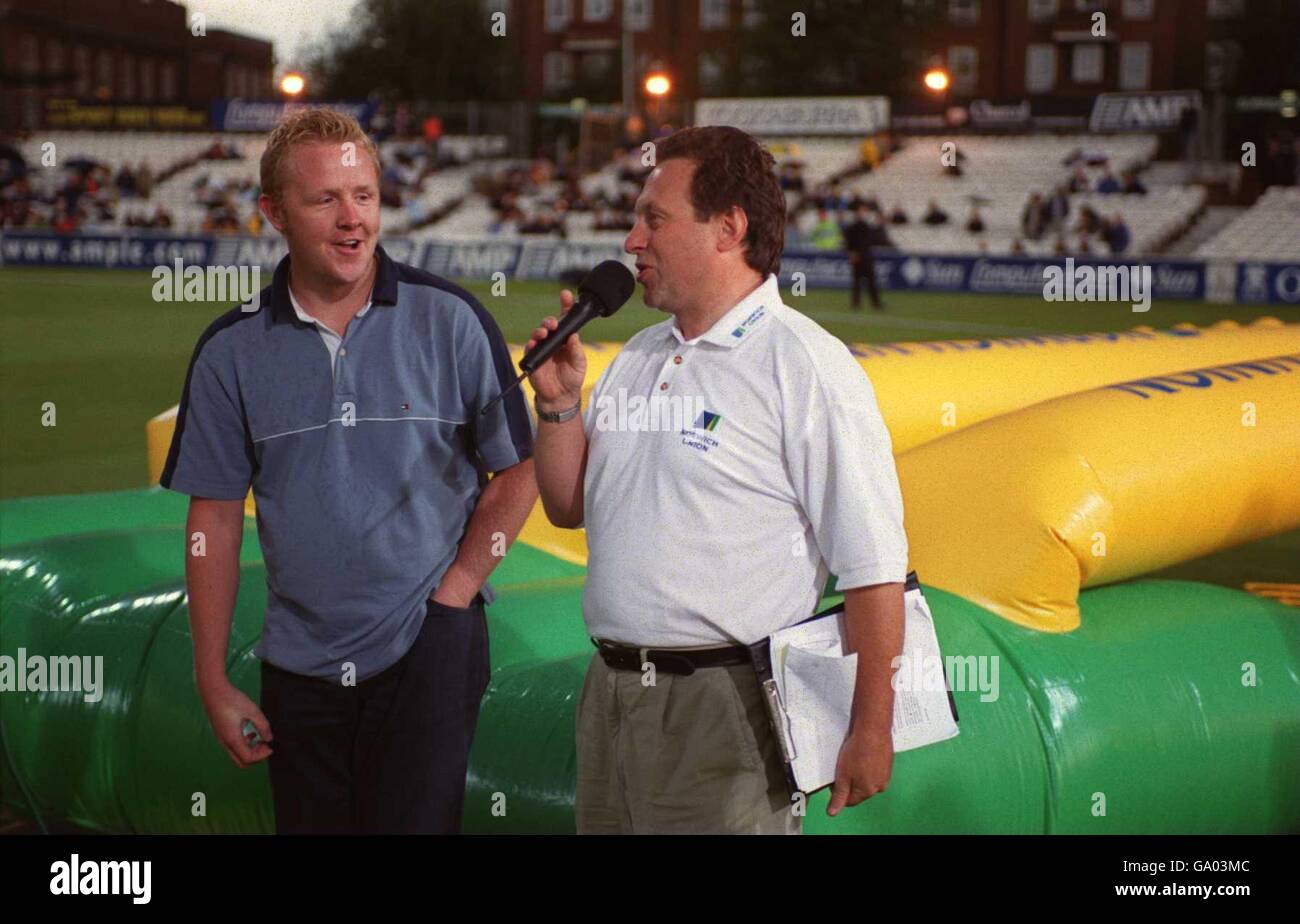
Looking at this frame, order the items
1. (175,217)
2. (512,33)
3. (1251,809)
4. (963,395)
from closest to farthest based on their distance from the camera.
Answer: (1251,809), (963,395), (175,217), (512,33)

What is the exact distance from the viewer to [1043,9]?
200 feet

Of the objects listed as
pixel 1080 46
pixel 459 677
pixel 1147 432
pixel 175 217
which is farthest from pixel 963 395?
pixel 1080 46

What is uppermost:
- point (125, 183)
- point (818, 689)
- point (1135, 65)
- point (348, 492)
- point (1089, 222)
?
point (1135, 65)

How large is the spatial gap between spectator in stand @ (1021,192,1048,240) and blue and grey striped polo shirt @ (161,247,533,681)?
103ft

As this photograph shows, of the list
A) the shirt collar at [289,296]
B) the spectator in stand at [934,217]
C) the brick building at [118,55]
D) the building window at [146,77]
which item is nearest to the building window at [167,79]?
the brick building at [118,55]

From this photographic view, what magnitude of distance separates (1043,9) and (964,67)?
11.8 ft

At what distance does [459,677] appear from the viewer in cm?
313

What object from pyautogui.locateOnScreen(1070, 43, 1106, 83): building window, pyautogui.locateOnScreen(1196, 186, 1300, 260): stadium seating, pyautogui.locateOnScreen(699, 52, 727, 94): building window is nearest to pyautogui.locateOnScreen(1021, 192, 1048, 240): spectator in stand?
pyautogui.locateOnScreen(1196, 186, 1300, 260): stadium seating

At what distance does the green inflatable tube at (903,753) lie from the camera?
4094 mm

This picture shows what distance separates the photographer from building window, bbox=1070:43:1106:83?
61.3 meters

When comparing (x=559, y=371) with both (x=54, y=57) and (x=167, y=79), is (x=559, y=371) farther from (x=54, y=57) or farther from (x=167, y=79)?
(x=167, y=79)

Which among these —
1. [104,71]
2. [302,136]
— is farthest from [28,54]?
[302,136]

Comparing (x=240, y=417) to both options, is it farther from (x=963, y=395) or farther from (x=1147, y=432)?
(x=963, y=395)
